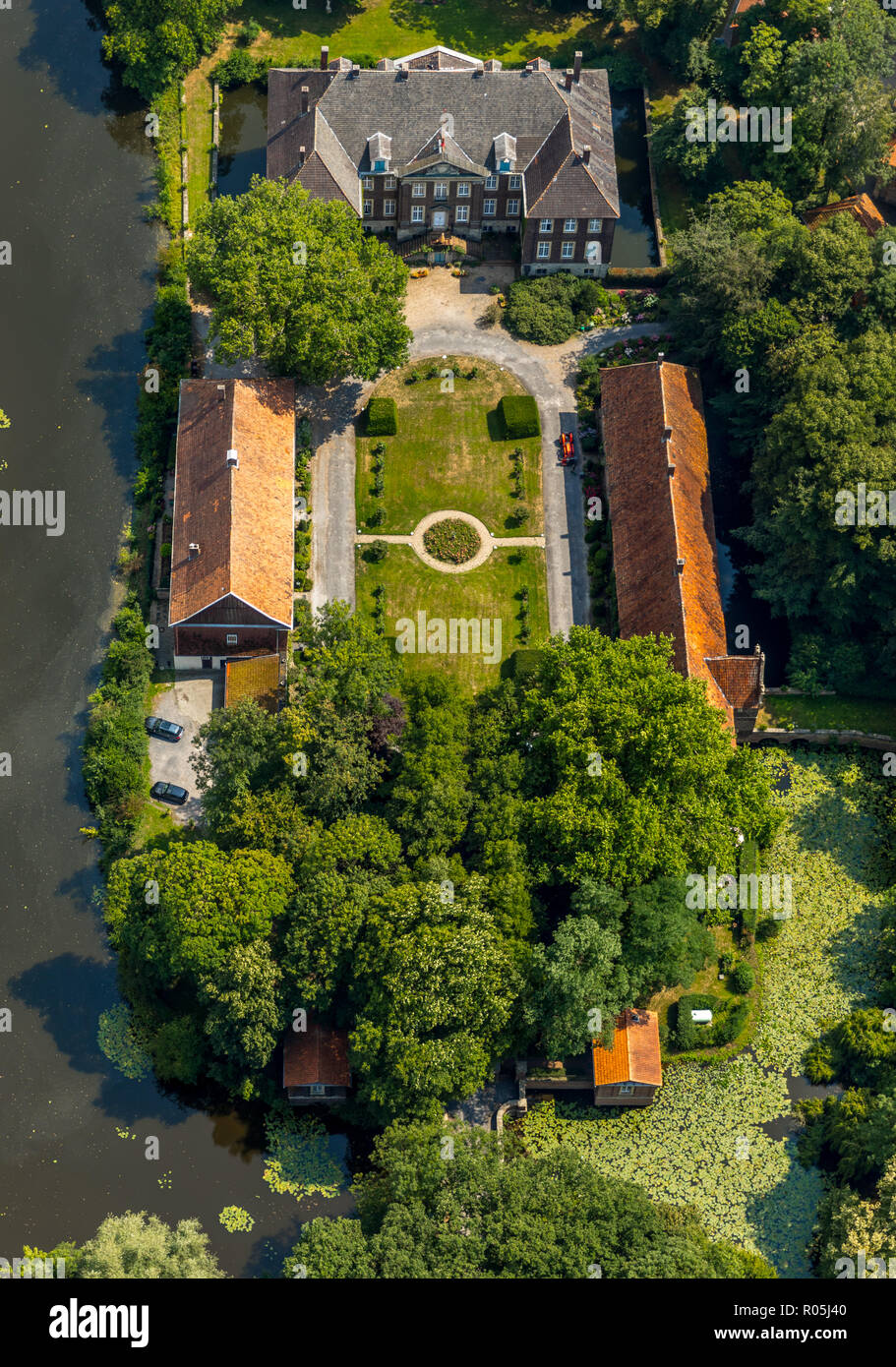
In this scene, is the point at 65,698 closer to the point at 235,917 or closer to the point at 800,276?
the point at 235,917

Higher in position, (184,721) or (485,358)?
(485,358)

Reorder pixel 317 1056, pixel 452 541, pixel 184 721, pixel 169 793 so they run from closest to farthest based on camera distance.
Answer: pixel 317 1056 → pixel 169 793 → pixel 184 721 → pixel 452 541

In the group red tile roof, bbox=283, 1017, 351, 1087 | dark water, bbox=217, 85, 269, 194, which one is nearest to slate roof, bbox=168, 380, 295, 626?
dark water, bbox=217, 85, 269, 194

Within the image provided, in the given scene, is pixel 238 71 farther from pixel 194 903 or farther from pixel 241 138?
pixel 194 903

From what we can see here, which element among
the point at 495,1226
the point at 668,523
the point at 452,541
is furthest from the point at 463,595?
the point at 495,1226

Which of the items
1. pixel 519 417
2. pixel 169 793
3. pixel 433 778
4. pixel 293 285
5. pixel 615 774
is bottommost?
pixel 615 774

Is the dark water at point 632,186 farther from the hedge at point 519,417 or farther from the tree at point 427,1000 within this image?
the tree at point 427,1000

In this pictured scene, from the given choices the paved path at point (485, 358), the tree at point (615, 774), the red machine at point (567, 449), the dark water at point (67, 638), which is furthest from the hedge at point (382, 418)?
the tree at point (615, 774)
